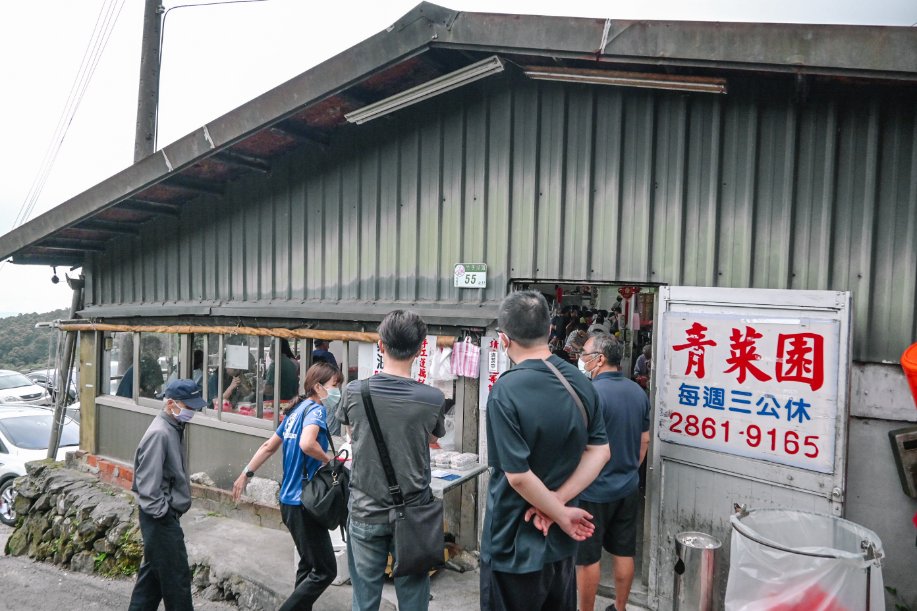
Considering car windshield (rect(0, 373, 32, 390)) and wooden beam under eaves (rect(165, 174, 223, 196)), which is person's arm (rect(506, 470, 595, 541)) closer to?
wooden beam under eaves (rect(165, 174, 223, 196))

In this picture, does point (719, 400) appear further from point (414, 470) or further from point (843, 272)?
point (414, 470)

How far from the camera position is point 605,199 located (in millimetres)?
5062

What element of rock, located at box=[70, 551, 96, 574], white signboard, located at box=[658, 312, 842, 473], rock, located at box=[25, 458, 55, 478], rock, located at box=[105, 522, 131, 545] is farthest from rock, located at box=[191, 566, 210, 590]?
rock, located at box=[25, 458, 55, 478]

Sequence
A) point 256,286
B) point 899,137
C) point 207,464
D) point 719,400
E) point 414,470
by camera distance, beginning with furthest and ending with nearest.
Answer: point 207,464
point 256,286
point 719,400
point 899,137
point 414,470

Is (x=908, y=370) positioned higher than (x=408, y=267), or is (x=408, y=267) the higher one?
(x=408, y=267)

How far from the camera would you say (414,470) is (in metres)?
3.21

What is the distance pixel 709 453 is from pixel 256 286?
Result: 19.1 feet

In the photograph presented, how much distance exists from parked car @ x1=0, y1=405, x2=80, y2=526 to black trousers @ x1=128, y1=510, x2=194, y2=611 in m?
7.59

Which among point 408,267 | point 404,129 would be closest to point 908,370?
point 408,267

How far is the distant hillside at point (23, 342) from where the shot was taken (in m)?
36.8

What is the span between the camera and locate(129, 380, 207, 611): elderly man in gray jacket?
436 centimetres

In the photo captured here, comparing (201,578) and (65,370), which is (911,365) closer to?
(201,578)

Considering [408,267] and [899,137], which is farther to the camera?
[408,267]

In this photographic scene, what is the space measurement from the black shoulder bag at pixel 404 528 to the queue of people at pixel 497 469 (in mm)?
34
